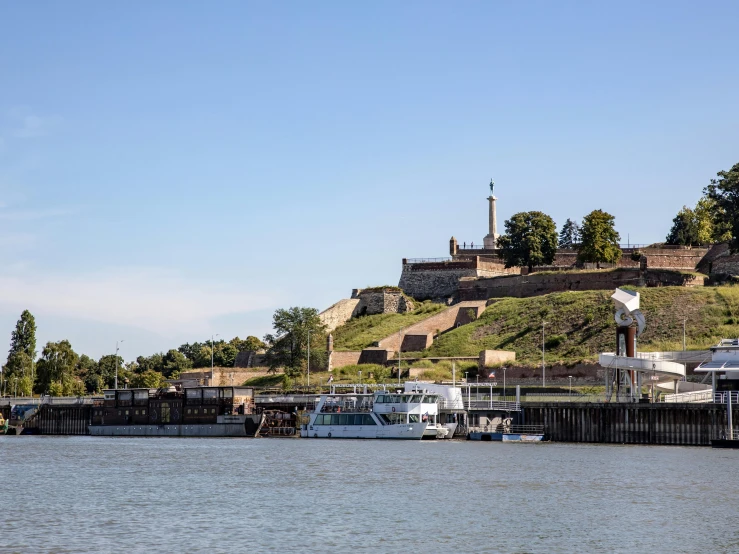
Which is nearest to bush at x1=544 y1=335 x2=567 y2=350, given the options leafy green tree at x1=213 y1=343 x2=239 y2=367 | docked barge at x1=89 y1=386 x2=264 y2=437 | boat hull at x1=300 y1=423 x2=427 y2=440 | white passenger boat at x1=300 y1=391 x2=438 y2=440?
white passenger boat at x1=300 y1=391 x2=438 y2=440

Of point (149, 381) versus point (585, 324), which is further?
point (149, 381)

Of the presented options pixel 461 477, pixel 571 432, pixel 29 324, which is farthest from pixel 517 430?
pixel 29 324

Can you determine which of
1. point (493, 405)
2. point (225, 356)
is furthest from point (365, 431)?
point (225, 356)

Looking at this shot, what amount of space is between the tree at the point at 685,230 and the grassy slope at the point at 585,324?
25200 millimetres

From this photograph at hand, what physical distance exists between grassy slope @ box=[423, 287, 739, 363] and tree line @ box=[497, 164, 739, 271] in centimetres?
795

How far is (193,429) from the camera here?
103688 millimetres

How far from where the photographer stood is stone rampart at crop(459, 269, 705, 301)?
123 metres

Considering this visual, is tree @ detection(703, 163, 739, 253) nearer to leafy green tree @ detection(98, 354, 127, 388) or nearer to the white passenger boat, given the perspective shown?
the white passenger boat

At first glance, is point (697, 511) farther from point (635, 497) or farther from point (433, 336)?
point (433, 336)

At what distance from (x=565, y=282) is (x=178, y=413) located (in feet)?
161

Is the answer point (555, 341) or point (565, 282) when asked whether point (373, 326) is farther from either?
point (555, 341)

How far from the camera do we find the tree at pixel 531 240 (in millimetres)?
136125

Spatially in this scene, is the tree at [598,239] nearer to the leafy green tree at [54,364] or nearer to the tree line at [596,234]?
the tree line at [596,234]

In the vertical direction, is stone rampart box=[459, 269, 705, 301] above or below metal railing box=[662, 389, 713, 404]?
above
